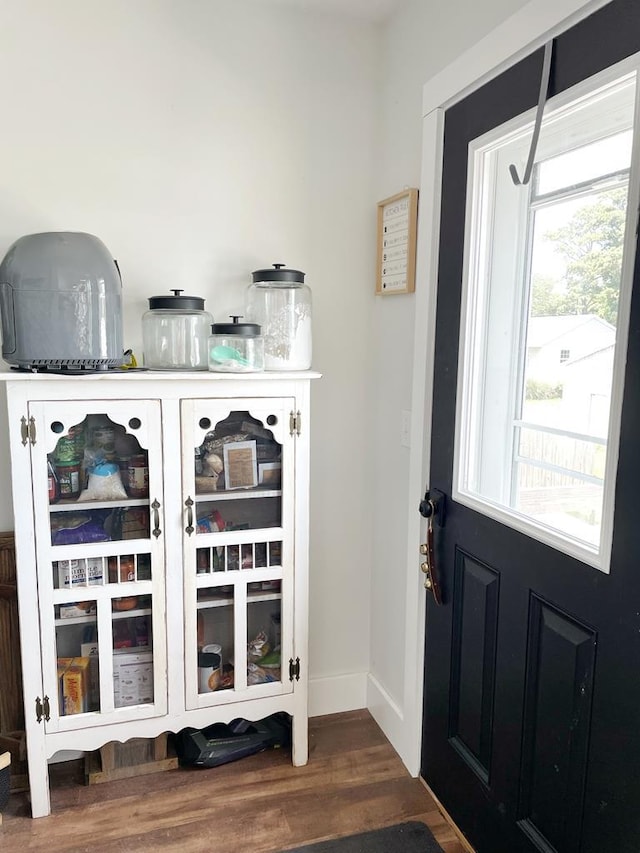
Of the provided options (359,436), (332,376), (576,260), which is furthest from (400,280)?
(576,260)

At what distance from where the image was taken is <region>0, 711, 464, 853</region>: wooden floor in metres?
1.83

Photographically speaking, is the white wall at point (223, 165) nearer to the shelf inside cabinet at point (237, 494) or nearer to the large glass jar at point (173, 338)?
the large glass jar at point (173, 338)

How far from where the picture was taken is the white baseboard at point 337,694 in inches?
96.5

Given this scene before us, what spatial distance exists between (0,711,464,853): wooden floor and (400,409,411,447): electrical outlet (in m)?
1.10

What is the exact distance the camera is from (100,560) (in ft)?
6.28

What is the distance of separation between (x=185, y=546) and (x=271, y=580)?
315 mm

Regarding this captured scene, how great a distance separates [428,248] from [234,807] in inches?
71.3

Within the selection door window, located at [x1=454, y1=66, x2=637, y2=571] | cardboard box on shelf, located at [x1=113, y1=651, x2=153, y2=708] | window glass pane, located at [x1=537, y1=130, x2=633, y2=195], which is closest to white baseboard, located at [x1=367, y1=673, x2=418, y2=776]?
cardboard box on shelf, located at [x1=113, y1=651, x2=153, y2=708]

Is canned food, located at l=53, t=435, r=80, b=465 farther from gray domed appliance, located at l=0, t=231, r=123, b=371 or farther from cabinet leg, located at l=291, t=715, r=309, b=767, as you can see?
cabinet leg, located at l=291, t=715, r=309, b=767

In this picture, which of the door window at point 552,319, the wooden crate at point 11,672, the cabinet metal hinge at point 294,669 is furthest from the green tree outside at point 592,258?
the wooden crate at point 11,672

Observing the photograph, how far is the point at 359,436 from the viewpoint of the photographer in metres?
2.41

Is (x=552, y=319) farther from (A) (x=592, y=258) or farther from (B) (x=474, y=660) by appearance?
(B) (x=474, y=660)

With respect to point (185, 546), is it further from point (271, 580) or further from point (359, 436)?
point (359, 436)

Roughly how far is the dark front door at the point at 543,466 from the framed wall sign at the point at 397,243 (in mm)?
182
